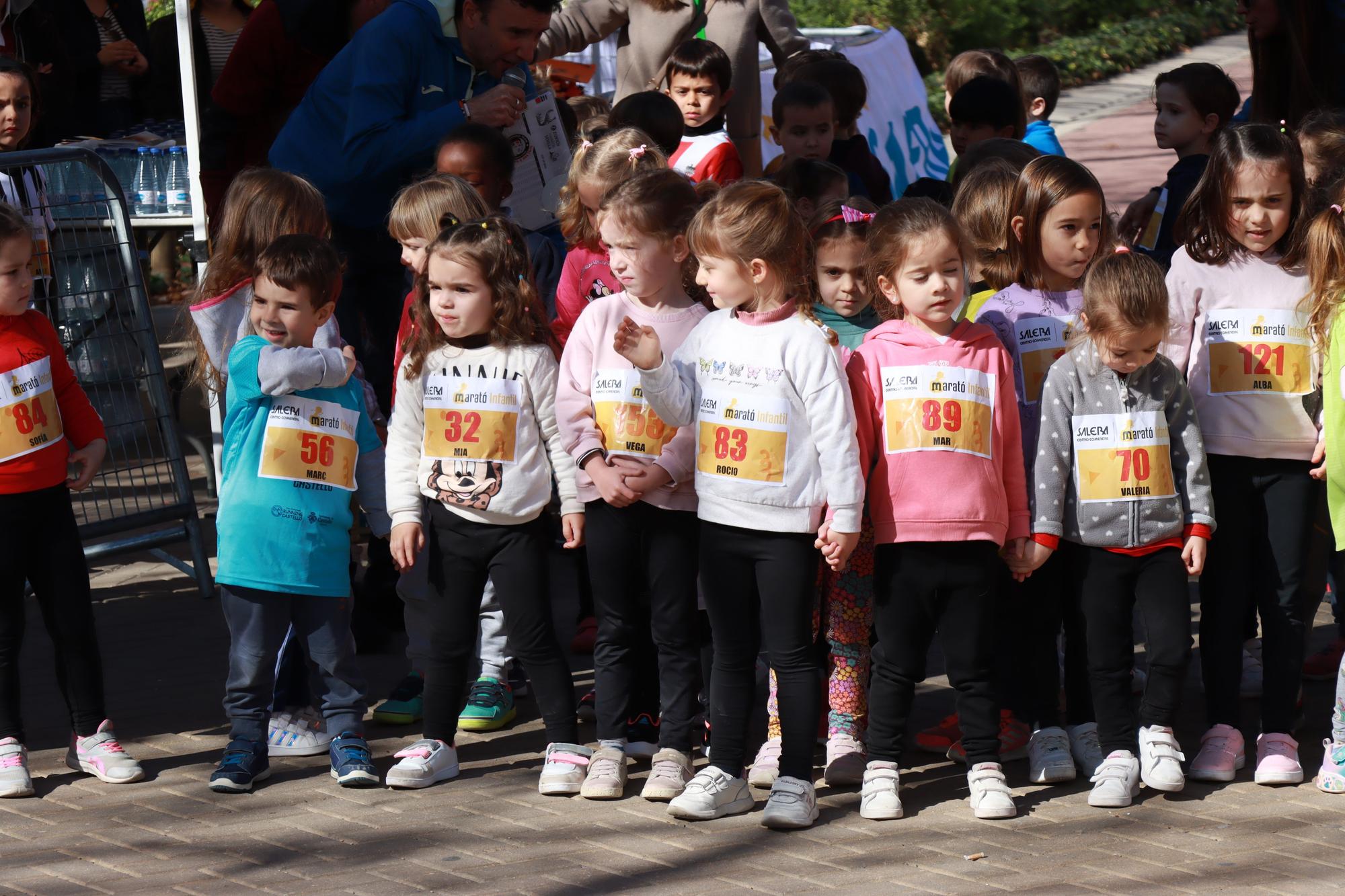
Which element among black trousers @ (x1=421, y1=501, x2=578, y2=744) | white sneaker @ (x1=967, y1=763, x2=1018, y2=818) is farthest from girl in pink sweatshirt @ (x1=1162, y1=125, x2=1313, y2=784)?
black trousers @ (x1=421, y1=501, x2=578, y2=744)

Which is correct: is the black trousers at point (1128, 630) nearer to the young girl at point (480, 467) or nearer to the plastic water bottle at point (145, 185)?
the young girl at point (480, 467)

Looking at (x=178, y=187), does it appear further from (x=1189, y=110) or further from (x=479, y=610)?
(x=1189, y=110)

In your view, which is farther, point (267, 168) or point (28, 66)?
point (28, 66)

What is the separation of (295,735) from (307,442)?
0.99m

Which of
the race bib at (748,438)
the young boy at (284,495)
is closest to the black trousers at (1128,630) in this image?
the race bib at (748,438)

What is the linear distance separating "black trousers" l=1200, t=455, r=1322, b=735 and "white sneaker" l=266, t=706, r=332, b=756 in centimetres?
261

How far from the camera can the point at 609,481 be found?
446cm

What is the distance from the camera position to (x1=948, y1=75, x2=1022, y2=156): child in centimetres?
673

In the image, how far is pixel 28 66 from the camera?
7.16 metres

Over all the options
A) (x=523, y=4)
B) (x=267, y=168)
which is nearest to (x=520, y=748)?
(x=267, y=168)

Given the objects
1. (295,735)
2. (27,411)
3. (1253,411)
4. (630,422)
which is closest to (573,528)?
(630,422)

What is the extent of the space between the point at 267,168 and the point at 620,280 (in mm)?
1263

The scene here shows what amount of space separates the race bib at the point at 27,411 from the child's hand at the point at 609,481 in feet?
5.08

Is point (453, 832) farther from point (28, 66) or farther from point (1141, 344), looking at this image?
point (28, 66)
